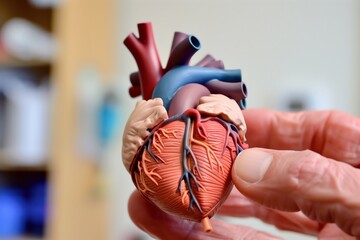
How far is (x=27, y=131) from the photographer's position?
4.17 ft

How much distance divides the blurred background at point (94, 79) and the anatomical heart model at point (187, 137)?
724mm

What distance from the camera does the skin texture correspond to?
0.42 meters

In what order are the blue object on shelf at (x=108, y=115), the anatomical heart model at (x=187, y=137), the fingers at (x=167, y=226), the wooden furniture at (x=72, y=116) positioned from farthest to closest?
the blue object on shelf at (x=108, y=115)
the wooden furniture at (x=72, y=116)
the fingers at (x=167, y=226)
the anatomical heart model at (x=187, y=137)

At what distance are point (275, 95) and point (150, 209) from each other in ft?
2.58

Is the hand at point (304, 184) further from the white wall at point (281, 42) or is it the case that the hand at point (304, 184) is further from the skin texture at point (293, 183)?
the white wall at point (281, 42)

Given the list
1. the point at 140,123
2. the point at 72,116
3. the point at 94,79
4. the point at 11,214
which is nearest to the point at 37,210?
the point at 11,214

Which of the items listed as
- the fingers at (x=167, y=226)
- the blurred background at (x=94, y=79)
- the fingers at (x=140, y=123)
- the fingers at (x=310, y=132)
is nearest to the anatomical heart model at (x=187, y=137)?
the fingers at (x=140, y=123)

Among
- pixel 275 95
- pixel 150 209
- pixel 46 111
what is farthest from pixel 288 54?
pixel 150 209

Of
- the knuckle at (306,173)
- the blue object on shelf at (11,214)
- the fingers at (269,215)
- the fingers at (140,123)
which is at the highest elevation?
the fingers at (140,123)

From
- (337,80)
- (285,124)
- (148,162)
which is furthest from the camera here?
(337,80)

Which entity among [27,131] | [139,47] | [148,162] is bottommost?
[27,131]

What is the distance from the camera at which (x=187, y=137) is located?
42 cm

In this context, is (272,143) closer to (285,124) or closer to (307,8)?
(285,124)

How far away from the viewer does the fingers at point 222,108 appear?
44 centimetres
